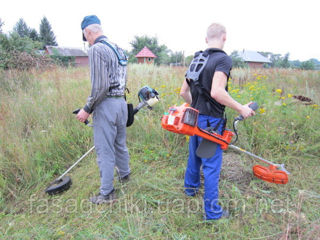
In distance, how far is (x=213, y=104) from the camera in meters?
1.83

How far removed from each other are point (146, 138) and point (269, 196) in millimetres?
1943

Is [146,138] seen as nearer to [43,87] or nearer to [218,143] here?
[218,143]

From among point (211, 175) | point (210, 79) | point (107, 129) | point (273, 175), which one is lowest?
point (273, 175)

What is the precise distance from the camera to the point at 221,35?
1734 millimetres

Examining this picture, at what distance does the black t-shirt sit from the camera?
163 cm

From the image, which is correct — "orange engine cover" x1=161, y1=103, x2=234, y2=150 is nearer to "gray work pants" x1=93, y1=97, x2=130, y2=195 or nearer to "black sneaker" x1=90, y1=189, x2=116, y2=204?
"gray work pants" x1=93, y1=97, x2=130, y2=195

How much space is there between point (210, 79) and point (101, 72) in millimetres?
1036

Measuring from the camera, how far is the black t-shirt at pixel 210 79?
Result: 1632mm

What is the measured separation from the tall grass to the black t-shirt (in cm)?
106

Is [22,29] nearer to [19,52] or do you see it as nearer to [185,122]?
[19,52]

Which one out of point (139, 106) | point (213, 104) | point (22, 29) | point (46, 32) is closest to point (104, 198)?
point (139, 106)

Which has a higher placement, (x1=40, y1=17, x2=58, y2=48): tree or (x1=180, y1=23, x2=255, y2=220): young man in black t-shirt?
(x1=40, y1=17, x2=58, y2=48): tree

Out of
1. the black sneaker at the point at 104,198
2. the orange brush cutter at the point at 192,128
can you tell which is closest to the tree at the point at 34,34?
the black sneaker at the point at 104,198

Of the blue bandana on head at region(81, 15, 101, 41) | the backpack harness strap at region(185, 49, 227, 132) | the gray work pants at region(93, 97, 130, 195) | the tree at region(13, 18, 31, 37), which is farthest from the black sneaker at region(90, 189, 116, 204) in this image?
the tree at region(13, 18, 31, 37)
